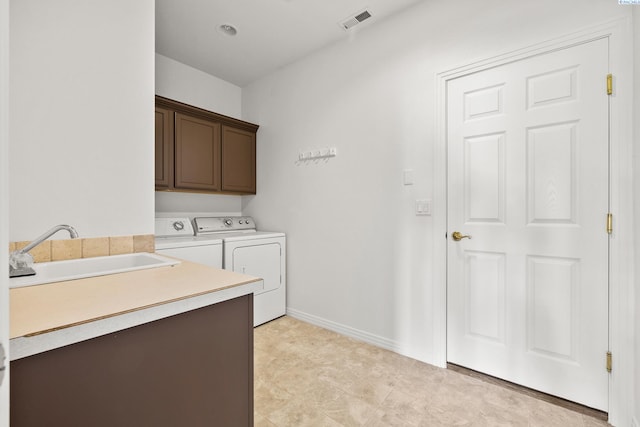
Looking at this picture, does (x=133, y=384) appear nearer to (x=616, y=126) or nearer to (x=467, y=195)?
(x=467, y=195)

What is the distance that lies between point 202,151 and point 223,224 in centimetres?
79

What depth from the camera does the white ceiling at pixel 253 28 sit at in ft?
6.93

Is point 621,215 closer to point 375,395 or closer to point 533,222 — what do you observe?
point 533,222

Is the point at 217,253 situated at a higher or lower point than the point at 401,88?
lower

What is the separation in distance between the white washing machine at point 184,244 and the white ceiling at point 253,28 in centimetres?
167

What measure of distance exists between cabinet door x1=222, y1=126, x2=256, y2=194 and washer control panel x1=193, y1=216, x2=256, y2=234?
33 centimetres

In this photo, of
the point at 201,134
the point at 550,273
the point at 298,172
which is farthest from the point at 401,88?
the point at 201,134

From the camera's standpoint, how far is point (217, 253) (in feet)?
7.89

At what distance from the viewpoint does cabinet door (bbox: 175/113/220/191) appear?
258cm

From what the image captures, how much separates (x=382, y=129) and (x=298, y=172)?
990 mm

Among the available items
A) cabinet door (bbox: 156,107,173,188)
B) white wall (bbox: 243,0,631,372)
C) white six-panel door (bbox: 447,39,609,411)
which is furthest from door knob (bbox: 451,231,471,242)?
cabinet door (bbox: 156,107,173,188)

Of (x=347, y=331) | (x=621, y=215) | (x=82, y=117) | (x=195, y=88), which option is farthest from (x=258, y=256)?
(x=621, y=215)

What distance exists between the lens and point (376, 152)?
7.49ft

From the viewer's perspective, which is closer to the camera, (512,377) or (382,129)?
(512,377)
